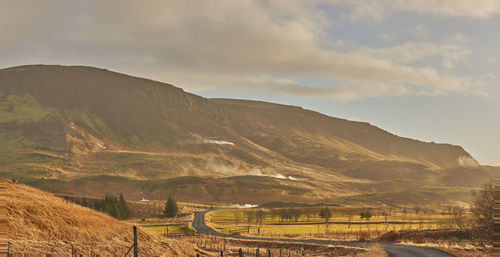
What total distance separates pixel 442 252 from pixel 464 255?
5.55 m

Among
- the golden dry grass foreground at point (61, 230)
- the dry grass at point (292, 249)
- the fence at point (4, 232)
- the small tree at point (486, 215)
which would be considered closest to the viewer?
the fence at point (4, 232)

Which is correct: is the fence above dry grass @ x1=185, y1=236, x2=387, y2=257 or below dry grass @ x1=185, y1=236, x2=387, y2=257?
above

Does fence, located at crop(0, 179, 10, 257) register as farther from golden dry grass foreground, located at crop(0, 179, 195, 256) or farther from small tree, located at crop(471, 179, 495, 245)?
small tree, located at crop(471, 179, 495, 245)

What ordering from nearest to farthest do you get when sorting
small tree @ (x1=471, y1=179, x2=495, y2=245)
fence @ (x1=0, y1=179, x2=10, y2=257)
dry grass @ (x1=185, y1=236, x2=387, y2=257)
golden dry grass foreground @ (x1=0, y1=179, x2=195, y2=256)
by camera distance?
fence @ (x1=0, y1=179, x2=10, y2=257)
golden dry grass foreground @ (x1=0, y1=179, x2=195, y2=256)
dry grass @ (x1=185, y1=236, x2=387, y2=257)
small tree @ (x1=471, y1=179, x2=495, y2=245)

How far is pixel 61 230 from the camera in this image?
32562 mm

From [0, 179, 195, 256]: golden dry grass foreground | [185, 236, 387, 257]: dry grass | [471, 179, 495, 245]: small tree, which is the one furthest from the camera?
[471, 179, 495, 245]: small tree

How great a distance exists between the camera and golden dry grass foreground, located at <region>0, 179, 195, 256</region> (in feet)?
97.9

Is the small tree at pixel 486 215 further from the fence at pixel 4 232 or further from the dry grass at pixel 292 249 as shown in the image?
the fence at pixel 4 232

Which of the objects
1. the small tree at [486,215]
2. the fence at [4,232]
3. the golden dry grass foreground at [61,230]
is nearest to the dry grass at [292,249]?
the small tree at [486,215]

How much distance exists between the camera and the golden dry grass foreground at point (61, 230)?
29.8 metres

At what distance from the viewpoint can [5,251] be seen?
27125 millimetres

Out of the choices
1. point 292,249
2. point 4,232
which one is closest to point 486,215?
point 292,249

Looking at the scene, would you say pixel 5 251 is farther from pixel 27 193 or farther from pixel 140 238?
pixel 140 238

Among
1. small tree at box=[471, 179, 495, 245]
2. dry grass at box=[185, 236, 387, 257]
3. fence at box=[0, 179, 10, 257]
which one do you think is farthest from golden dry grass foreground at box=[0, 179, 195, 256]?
small tree at box=[471, 179, 495, 245]
